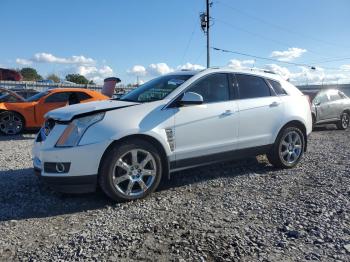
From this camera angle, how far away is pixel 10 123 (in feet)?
36.1

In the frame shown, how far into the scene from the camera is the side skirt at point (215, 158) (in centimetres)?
509

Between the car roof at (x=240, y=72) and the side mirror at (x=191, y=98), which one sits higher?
the car roof at (x=240, y=72)

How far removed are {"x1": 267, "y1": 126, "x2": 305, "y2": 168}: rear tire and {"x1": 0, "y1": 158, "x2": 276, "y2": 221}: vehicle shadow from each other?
24 cm

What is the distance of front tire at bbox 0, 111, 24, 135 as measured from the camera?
11.0 metres

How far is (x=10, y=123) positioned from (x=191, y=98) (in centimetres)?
784

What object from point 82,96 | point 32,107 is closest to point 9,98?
point 32,107

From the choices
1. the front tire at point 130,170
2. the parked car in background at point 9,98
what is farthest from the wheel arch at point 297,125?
the parked car in background at point 9,98

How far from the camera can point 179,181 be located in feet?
18.6

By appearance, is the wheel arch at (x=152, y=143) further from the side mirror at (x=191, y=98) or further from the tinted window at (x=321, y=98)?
the tinted window at (x=321, y=98)

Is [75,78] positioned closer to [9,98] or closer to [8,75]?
[8,75]

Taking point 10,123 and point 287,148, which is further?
point 10,123

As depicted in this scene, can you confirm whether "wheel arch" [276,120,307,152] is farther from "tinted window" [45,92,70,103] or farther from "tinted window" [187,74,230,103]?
"tinted window" [45,92,70,103]

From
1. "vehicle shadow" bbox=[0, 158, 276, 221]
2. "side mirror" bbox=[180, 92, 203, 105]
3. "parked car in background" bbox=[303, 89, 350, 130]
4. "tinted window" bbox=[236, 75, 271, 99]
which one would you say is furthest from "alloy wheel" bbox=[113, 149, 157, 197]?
"parked car in background" bbox=[303, 89, 350, 130]

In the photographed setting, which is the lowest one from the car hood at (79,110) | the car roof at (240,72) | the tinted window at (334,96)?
the car hood at (79,110)
